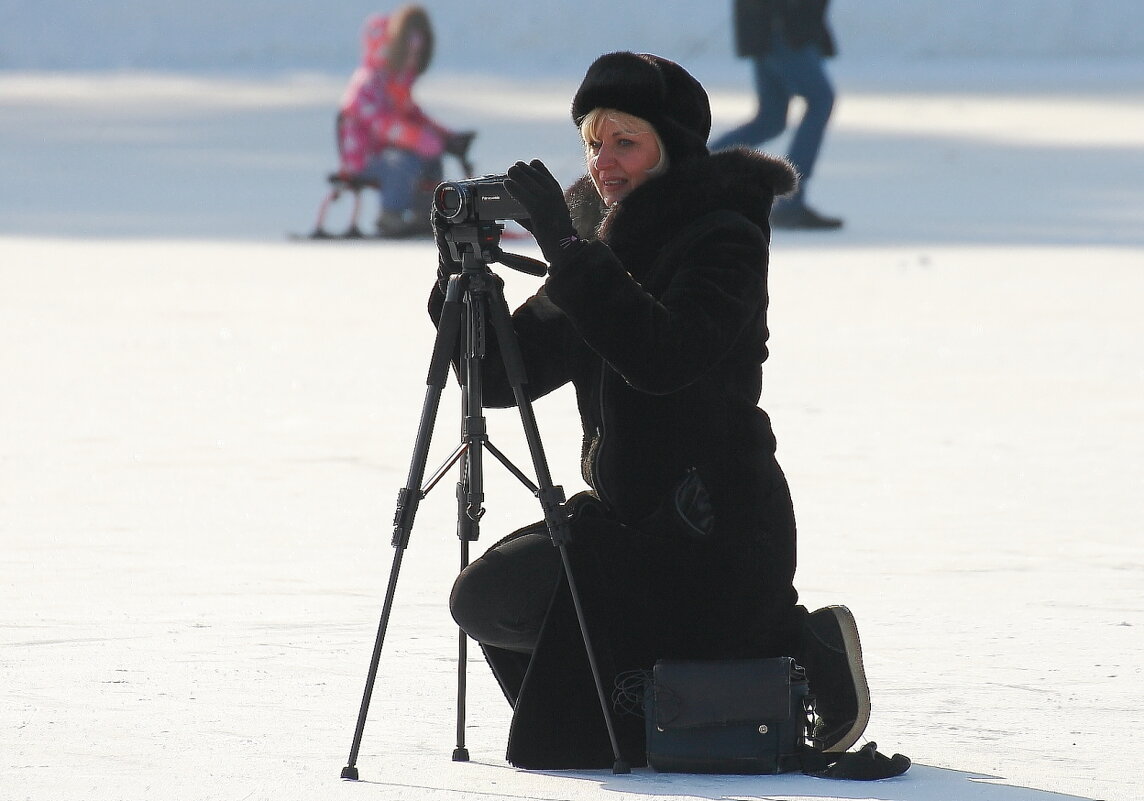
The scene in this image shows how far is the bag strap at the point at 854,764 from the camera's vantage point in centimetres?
363

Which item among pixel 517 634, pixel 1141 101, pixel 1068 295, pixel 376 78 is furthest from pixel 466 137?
pixel 1141 101

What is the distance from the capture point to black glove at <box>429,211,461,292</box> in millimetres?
3607

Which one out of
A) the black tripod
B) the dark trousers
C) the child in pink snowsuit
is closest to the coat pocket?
the black tripod

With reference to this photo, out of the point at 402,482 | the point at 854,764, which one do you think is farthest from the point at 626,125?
the point at 402,482

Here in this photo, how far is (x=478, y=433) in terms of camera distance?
3.66 meters

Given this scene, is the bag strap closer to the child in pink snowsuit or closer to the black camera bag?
the black camera bag

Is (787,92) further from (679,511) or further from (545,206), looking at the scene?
(545,206)

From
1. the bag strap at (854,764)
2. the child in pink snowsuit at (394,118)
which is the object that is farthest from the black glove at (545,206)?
the child in pink snowsuit at (394,118)

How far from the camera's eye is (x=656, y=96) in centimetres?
373

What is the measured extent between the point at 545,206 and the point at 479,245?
159 millimetres

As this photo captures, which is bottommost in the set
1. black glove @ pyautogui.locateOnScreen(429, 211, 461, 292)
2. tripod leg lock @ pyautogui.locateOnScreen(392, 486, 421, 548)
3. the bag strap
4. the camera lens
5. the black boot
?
the bag strap

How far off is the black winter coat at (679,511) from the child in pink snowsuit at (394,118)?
893cm

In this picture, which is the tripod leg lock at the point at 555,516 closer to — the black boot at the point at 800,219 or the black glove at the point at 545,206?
the black glove at the point at 545,206

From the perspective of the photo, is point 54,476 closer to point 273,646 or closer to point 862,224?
point 273,646
